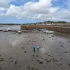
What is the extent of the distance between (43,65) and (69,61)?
3348 millimetres

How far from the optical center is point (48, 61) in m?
15.6

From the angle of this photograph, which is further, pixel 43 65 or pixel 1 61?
pixel 1 61

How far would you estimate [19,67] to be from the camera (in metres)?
13.7

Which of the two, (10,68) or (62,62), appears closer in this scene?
(10,68)

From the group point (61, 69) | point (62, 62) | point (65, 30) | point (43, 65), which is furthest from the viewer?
point (65, 30)

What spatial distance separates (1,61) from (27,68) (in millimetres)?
3985

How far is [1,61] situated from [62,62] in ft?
23.2

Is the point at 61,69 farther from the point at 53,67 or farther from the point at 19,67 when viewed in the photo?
the point at 19,67

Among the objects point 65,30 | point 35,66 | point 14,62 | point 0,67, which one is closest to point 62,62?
point 35,66

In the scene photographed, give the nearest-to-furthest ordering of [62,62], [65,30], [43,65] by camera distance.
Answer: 1. [43,65]
2. [62,62]
3. [65,30]

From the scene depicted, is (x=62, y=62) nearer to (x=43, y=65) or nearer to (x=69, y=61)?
(x=69, y=61)

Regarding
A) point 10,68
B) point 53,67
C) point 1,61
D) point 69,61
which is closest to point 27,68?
point 10,68

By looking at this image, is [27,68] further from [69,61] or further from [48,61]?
[69,61]

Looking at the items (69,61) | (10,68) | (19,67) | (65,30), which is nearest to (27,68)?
(19,67)
